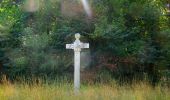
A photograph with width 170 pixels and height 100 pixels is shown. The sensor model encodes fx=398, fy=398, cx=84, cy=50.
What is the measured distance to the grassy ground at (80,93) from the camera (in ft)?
24.5

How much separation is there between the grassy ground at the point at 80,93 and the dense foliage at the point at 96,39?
4236 millimetres

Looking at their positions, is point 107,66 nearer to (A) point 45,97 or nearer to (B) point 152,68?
(B) point 152,68

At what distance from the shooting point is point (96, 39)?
528 inches

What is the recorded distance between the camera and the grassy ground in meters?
7.47

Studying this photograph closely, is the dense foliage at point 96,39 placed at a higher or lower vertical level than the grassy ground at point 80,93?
higher

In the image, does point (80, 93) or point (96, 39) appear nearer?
point (80, 93)

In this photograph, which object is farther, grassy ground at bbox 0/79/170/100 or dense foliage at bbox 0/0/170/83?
dense foliage at bbox 0/0/170/83

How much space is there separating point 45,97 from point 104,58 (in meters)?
6.12

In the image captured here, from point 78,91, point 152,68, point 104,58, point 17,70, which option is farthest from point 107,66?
point 78,91

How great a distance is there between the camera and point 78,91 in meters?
8.00

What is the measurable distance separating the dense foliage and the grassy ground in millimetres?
4236

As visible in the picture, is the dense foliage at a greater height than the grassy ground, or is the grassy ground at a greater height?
the dense foliage

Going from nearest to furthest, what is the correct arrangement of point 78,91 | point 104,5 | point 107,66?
point 78,91 < point 107,66 < point 104,5

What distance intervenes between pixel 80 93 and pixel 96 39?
5.76 metres
